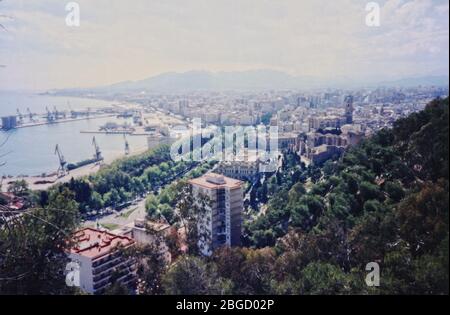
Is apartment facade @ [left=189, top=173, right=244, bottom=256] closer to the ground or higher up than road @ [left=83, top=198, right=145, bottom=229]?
higher up

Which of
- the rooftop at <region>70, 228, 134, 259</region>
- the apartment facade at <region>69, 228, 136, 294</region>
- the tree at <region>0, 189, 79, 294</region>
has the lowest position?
the apartment facade at <region>69, 228, 136, 294</region>

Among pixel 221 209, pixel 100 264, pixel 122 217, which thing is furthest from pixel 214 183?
pixel 122 217

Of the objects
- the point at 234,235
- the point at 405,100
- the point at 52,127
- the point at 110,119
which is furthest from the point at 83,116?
the point at 234,235

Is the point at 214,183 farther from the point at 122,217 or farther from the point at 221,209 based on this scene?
the point at 122,217

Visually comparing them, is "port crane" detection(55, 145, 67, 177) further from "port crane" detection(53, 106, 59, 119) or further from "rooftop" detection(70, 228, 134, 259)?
"rooftop" detection(70, 228, 134, 259)

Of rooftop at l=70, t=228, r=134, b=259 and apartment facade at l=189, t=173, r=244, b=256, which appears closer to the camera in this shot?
rooftop at l=70, t=228, r=134, b=259

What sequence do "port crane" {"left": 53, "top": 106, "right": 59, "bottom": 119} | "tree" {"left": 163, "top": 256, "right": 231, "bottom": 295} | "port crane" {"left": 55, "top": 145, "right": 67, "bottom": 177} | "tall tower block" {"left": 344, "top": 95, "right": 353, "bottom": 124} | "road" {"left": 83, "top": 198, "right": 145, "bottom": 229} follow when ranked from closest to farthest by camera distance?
"tree" {"left": 163, "top": 256, "right": 231, "bottom": 295} < "road" {"left": 83, "top": 198, "right": 145, "bottom": 229} < "tall tower block" {"left": 344, "top": 95, "right": 353, "bottom": 124} < "port crane" {"left": 55, "top": 145, "right": 67, "bottom": 177} < "port crane" {"left": 53, "top": 106, "right": 59, "bottom": 119}

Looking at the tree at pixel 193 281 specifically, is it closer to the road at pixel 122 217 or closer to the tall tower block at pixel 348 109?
the road at pixel 122 217

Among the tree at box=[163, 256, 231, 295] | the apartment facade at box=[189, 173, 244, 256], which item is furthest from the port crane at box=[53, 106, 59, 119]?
the tree at box=[163, 256, 231, 295]

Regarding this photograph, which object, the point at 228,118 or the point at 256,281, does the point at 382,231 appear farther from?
the point at 228,118
